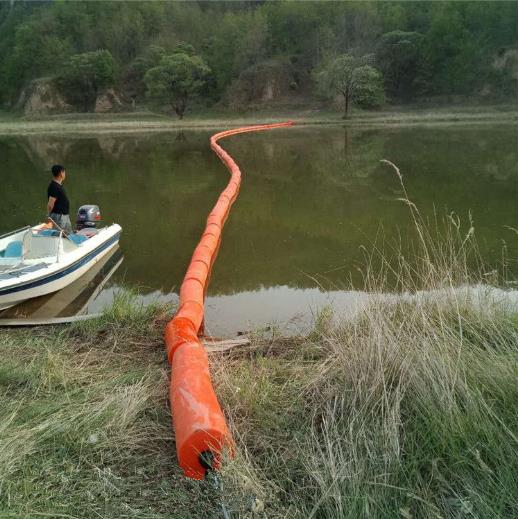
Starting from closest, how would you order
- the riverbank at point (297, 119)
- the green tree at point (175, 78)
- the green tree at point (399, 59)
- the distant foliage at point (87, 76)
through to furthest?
1. the riverbank at point (297, 119)
2. the green tree at point (175, 78)
3. the green tree at point (399, 59)
4. the distant foliage at point (87, 76)

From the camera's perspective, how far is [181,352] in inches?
167

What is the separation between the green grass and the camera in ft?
9.59

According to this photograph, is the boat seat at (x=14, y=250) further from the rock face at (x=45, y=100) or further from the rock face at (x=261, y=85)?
the rock face at (x=45, y=100)

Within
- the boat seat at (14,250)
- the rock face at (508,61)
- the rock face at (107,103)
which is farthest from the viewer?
the rock face at (107,103)

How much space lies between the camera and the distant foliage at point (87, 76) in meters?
60.4

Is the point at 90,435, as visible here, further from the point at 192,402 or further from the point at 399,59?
the point at 399,59

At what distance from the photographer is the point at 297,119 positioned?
46.5m

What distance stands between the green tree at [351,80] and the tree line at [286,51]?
10 centimetres

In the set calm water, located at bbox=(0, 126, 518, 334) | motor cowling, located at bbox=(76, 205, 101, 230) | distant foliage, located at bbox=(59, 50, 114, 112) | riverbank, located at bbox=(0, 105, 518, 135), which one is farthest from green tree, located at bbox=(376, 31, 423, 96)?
motor cowling, located at bbox=(76, 205, 101, 230)

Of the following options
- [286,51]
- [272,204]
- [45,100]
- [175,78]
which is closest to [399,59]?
[286,51]

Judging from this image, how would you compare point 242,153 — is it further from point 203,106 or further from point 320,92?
point 203,106

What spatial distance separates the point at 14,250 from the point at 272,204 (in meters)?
6.60

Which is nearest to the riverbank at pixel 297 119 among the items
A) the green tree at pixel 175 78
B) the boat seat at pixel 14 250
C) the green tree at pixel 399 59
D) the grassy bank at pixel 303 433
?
the green tree at pixel 175 78

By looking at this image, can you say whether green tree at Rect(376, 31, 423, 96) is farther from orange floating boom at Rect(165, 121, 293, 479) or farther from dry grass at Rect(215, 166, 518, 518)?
dry grass at Rect(215, 166, 518, 518)
